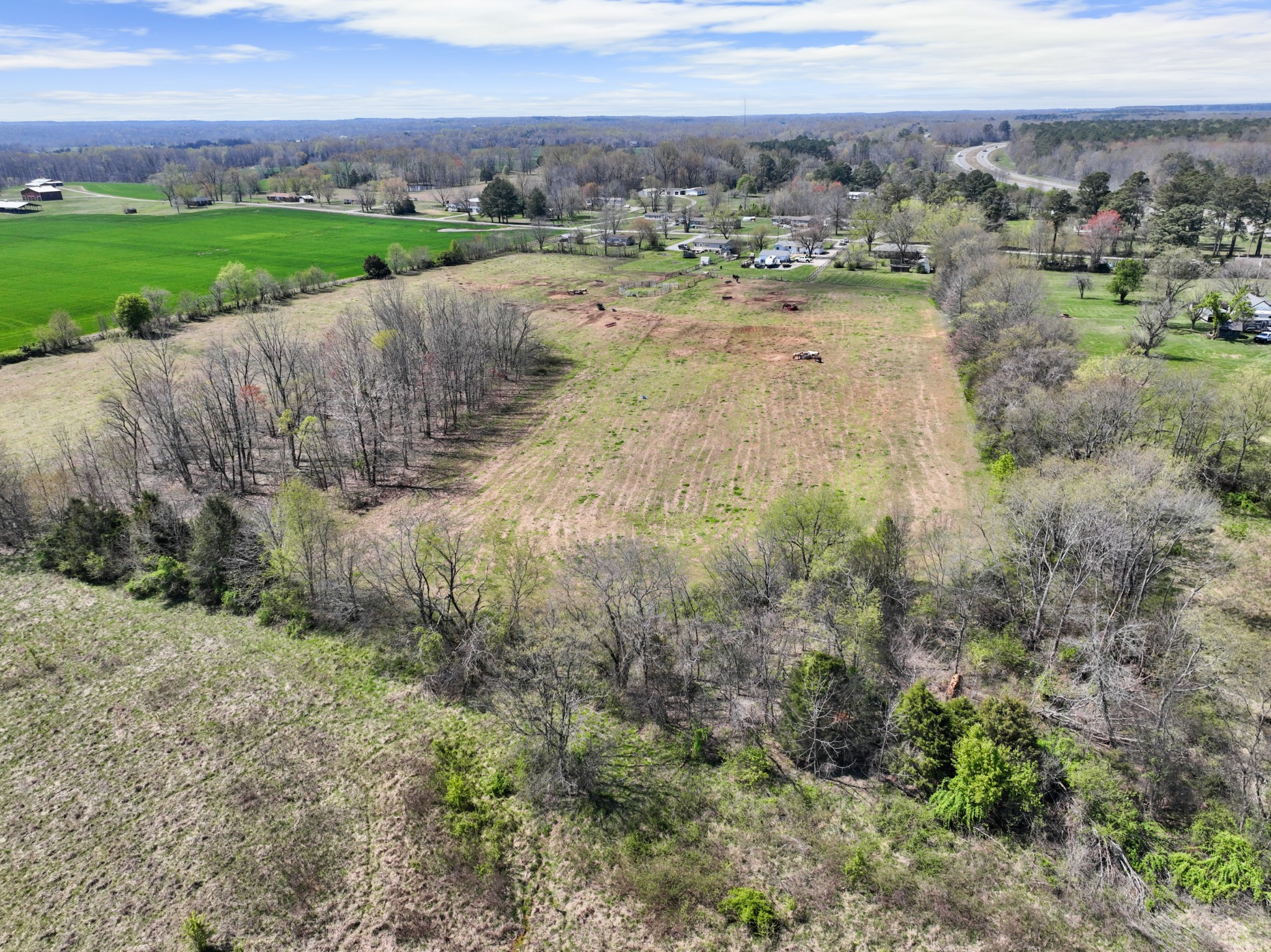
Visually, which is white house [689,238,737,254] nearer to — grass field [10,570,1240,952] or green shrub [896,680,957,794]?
green shrub [896,680,957,794]

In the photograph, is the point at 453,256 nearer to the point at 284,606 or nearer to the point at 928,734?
the point at 284,606

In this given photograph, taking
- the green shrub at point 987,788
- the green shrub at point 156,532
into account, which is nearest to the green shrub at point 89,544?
the green shrub at point 156,532

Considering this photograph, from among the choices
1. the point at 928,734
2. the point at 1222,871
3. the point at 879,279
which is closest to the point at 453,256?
the point at 879,279

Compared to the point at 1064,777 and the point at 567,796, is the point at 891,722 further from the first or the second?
the point at 567,796

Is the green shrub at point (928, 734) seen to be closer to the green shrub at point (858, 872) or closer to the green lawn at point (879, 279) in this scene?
the green shrub at point (858, 872)

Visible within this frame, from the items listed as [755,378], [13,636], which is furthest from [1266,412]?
[13,636]

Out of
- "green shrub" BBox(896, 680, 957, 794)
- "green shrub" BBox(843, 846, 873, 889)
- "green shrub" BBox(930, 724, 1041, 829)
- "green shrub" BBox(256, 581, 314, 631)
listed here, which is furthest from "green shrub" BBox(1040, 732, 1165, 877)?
"green shrub" BBox(256, 581, 314, 631)
